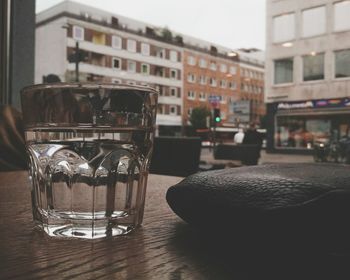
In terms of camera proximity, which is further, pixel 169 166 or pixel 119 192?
pixel 169 166

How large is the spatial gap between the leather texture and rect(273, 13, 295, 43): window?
1173 centimetres

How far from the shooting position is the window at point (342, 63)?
32.8ft

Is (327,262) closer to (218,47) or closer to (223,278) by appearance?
(223,278)

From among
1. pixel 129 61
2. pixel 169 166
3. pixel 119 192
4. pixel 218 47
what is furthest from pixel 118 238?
pixel 218 47

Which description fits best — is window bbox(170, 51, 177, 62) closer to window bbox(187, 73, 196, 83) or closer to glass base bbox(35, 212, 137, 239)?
window bbox(187, 73, 196, 83)

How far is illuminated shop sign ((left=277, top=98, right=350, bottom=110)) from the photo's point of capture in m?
10.3

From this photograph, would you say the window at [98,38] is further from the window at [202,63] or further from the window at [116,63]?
the window at [202,63]

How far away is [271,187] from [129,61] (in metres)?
19.1

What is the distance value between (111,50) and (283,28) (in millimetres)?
8517

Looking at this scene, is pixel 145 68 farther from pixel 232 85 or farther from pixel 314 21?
pixel 314 21

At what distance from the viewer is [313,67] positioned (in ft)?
35.4

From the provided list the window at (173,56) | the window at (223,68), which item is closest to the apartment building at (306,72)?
the window at (173,56)

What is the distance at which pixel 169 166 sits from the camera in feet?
5.71

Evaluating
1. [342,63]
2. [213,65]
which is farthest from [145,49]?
[342,63]
